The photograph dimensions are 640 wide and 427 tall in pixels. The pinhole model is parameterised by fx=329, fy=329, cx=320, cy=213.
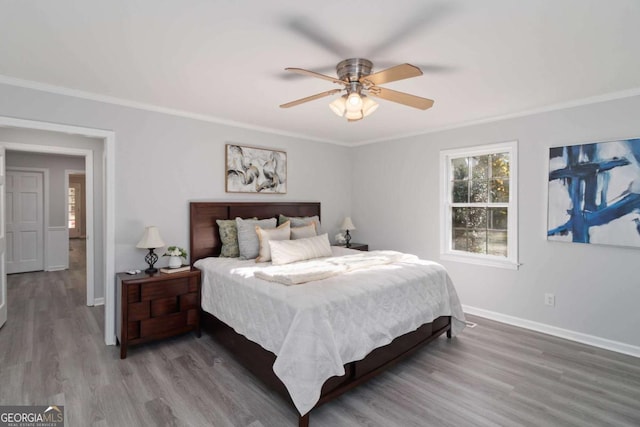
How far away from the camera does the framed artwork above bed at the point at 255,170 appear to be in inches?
159

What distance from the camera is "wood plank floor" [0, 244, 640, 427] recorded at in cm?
213

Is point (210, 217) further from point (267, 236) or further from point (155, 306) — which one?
point (155, 306)

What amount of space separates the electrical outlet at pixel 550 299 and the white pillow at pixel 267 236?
2.86m

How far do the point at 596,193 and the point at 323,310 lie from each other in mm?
2909

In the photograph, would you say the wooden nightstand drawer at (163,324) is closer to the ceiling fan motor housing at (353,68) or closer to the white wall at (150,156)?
the white wall at (150,156)

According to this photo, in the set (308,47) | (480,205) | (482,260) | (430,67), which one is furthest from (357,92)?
(482,260)

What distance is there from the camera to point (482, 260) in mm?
3986

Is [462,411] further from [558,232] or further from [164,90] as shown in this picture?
[164,90]

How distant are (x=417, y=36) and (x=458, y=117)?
6.93 ft

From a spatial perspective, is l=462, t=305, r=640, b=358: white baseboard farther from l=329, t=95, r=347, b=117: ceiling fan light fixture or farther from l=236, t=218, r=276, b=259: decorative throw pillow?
l=329, t=95, r=347, b=117: ceiling fan light fixture

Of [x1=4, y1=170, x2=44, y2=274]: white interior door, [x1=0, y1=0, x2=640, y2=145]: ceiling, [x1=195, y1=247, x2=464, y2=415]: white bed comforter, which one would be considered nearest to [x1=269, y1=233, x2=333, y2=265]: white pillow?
[x1=195, y1=247, x2=464, y2=415]: white bed comforter

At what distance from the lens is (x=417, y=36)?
77.6 inches

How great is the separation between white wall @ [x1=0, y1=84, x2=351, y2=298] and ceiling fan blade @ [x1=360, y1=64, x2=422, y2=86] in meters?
2.27

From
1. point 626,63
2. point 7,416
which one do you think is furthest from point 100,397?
point 626,63
